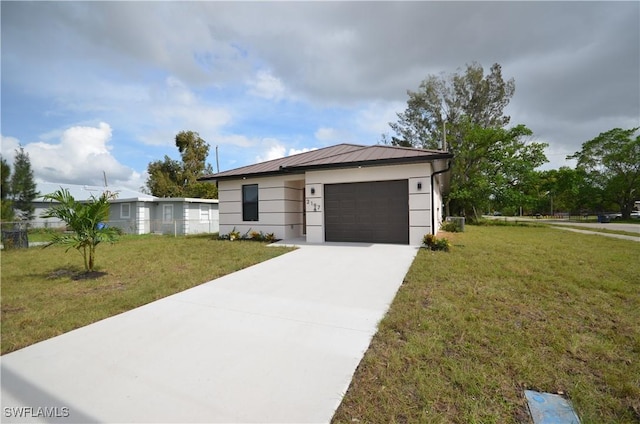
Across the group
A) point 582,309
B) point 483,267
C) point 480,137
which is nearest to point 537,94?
point 480,137

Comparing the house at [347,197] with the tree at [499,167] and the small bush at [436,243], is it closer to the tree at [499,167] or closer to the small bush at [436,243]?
the small bush at [436,243]

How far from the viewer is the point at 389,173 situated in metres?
9.27

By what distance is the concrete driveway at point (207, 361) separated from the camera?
80.3 inches

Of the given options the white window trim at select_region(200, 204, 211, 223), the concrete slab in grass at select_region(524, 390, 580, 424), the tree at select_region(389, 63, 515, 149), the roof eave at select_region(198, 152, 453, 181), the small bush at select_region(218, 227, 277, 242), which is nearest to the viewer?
the concrete slab in grass at select_region(524, 390, 580, 424)

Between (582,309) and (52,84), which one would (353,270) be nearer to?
(582,309)

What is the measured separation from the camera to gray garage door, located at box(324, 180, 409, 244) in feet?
30.2

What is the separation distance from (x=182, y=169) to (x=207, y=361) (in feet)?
106

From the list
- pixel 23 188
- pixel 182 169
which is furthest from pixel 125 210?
pixel 182 169

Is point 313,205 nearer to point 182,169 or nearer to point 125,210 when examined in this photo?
point 125,210

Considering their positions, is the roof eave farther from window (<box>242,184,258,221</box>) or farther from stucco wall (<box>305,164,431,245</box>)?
window (<box>242,184,258,221</box>)

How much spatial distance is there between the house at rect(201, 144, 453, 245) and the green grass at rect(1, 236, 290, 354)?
2.48 m

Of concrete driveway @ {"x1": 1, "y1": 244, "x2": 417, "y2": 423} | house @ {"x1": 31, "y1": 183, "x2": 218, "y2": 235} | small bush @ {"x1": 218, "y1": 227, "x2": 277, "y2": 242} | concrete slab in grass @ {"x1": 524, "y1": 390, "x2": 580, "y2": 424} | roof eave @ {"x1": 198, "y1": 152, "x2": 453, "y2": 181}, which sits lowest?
concrete slab in grass @ {"x1": 524, "y1": 390, "x2": 580, "y2": 424}

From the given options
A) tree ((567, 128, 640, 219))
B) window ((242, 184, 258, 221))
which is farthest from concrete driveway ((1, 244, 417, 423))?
tree ((567, 128, 640, 219))

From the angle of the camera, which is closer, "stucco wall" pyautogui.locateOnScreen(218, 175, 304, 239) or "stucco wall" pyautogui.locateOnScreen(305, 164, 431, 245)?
"stucco wall" pyautogui.locateOnScreen(305, 164, 431, 245)
